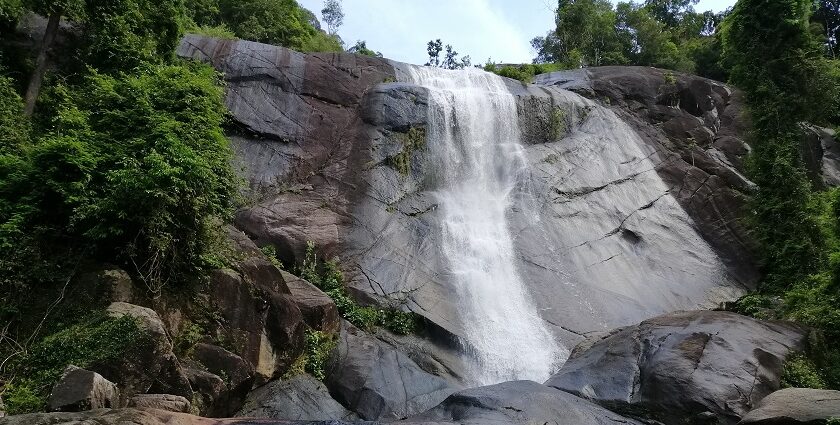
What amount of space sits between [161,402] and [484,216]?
13.2 metres

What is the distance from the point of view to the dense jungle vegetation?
8.73 meters

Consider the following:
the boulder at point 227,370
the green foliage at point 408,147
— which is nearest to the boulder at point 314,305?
the boulder at point 227,370

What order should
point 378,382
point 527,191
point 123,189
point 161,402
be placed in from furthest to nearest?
point 527,191 → point 378,382 → point 123,189 → point 161,402

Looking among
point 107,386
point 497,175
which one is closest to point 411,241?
point 497,175

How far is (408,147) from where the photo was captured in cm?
2016

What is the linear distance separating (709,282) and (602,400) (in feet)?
37.6

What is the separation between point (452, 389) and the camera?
12.7 metres

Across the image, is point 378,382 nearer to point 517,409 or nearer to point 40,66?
point 517,409

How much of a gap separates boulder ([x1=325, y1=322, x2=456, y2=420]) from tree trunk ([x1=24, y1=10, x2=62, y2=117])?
9586 mm

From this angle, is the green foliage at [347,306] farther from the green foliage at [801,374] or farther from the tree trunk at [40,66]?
the green foliage at [801,374]

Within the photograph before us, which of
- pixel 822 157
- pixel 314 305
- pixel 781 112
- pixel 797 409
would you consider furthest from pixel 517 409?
pixel 822 157

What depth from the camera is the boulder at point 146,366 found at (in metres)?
7.67

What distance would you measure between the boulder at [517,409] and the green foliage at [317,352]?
165 inches

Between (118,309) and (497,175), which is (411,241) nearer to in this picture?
(497,175)
